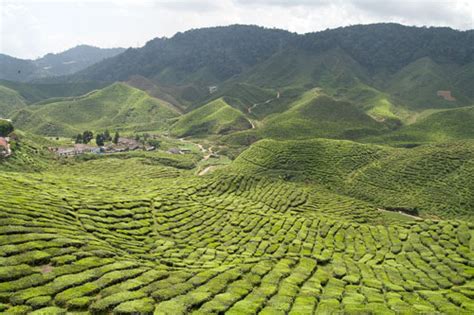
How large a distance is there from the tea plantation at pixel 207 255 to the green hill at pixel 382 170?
26.1m

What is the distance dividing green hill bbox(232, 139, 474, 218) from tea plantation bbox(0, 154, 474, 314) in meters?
26.1

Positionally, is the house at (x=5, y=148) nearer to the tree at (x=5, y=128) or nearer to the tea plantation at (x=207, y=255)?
the tree at (x=5, y=128)

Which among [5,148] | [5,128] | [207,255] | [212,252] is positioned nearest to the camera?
[207,255]

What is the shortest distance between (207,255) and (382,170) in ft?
367

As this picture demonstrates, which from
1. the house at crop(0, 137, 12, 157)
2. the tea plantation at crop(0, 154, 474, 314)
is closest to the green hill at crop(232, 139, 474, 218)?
the tea plantation at crop(0, 154, 474, 314)

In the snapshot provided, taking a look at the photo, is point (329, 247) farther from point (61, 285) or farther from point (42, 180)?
point (42, 180)

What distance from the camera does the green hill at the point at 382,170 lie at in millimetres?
127625

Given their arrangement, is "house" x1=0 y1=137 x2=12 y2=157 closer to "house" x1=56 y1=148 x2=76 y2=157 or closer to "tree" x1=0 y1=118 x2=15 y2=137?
"tree" x1=0 y1=118 x2=15 y2=137

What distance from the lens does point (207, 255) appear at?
62.7 metres

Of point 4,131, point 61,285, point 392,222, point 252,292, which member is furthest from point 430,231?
point 4,131

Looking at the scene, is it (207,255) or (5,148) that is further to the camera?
(5,148)

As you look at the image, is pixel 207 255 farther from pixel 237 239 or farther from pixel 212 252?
pixel 237 239

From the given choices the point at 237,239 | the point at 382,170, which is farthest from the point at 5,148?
the point at 382,170

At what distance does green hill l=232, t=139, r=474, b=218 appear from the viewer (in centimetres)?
12762
